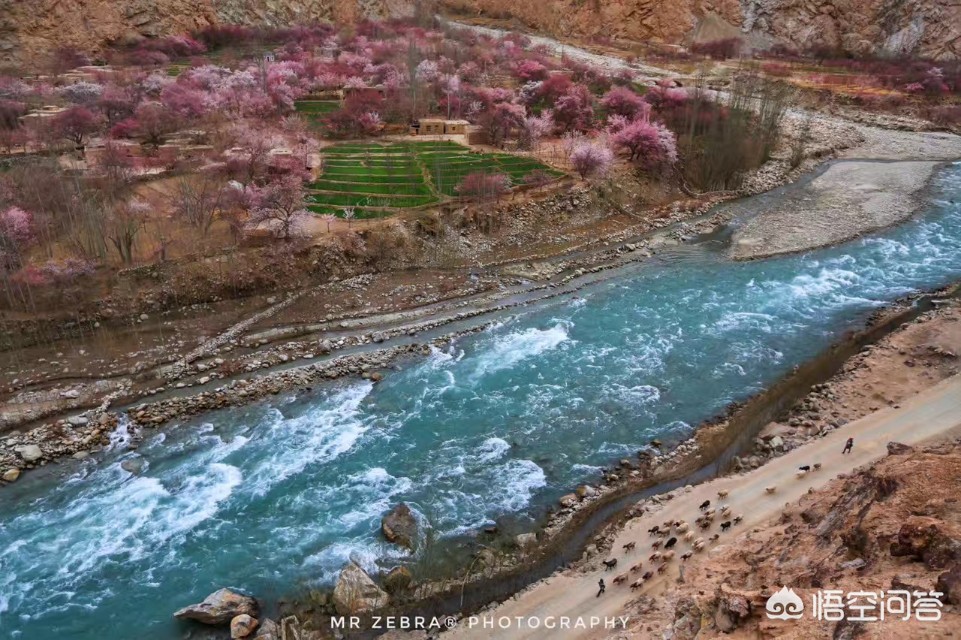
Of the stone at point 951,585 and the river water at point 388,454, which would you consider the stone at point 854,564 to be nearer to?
the stone at point 951,585

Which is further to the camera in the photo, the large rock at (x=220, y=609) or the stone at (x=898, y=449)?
the stone at (x=898, y=449)

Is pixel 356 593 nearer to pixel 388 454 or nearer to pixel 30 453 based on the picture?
pixel 388 454

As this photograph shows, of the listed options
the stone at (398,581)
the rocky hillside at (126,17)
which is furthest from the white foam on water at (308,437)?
the rocky hillside at (126,17)

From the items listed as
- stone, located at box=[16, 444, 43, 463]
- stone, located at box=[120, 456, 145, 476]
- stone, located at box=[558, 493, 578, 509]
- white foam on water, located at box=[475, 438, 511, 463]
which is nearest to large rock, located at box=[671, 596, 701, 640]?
stone, located at box=[558, 493, 578, 509]

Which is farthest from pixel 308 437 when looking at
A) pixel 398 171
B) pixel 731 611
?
pixel 398 171

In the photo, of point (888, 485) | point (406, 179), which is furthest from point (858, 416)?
point (406, 179)

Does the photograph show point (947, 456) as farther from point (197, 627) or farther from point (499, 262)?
point (499, 262)
